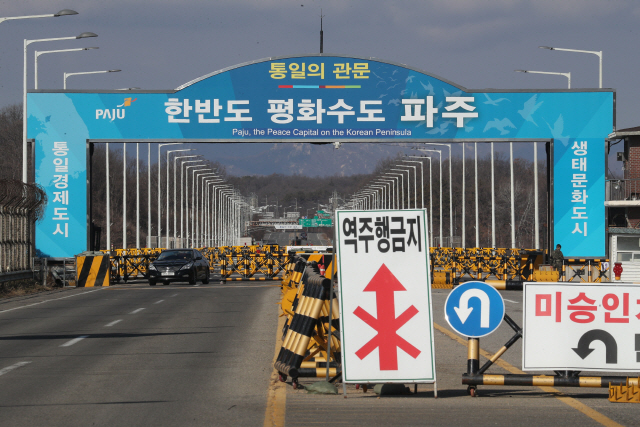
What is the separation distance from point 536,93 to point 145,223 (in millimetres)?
107459

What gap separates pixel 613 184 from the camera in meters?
44.3

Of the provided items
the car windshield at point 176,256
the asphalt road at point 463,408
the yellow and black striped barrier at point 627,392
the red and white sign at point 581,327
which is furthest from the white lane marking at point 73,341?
the car windshield at point 176,256

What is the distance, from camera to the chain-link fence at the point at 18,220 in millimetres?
29859

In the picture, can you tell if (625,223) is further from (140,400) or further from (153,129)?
(140,400)

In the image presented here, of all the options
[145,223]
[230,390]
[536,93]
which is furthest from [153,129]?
[145,223]

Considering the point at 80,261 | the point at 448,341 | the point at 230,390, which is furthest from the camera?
the point at 80,261

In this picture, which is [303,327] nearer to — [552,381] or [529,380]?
[529,380]

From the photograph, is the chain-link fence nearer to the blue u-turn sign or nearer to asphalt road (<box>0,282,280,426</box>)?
asphalt road (<box>0,282,280,426</box>)

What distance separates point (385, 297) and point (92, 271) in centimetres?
2832

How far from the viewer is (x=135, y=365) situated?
1159 cm

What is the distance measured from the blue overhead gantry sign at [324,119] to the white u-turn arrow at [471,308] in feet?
83.6

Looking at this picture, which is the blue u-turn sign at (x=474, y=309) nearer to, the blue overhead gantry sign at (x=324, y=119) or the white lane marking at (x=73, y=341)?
the white lane marking at (x=73, y=341)

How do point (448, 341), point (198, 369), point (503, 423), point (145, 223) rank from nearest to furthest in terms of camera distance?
point (503, 423), point (198, 369), point (448, 341), point (145, 223)

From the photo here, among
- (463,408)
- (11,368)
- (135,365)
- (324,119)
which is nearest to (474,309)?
(463,408)
